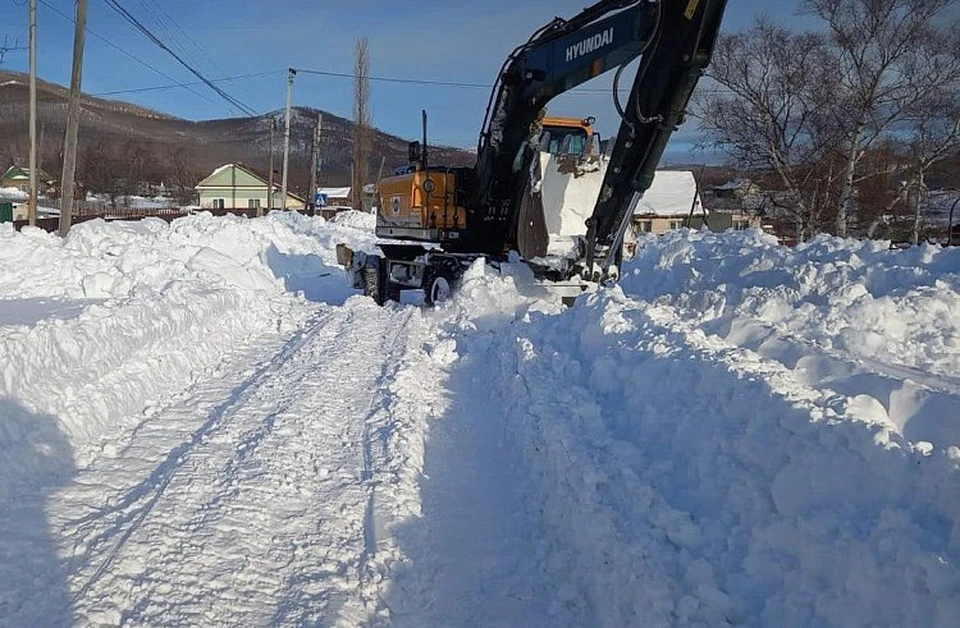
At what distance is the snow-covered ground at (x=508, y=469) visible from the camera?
3.26m

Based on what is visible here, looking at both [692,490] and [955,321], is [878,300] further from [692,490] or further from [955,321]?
[692,490]

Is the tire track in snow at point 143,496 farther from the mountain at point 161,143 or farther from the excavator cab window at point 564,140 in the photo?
the mountain at point 161,143

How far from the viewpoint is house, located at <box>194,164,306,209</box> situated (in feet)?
348

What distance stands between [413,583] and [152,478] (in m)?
2.24

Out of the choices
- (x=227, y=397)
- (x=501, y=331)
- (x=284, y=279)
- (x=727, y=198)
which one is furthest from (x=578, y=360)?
(x=727, y=198)

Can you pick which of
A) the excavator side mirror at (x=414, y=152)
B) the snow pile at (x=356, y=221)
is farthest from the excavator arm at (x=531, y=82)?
the snow pile at (x=356, y=221)

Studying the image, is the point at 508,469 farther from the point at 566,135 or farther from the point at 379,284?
the point at 379,284

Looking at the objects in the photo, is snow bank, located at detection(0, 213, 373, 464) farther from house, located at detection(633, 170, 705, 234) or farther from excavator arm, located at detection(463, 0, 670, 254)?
house, located at detection(633, 170, 705, 234)

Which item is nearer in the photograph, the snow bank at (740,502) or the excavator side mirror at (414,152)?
the snow bank at (740,502)

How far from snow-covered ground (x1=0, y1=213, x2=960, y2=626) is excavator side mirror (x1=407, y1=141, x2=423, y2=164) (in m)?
5.02

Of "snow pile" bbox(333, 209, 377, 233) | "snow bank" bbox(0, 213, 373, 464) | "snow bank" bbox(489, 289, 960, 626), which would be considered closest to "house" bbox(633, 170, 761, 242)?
"snow pile" bbox(333, 209, 377, 233)

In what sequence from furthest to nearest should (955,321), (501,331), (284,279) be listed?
1. (284,279)
2. (501,331)
3. (955,321)

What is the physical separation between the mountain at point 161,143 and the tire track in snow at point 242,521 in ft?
165

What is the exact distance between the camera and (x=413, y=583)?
13.1 ft
